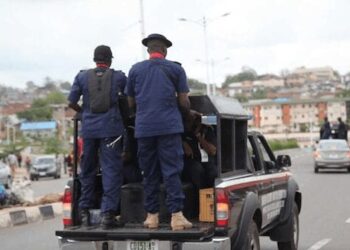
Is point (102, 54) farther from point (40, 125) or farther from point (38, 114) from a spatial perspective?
point (38, 114)

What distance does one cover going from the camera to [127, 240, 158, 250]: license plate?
22.9ft

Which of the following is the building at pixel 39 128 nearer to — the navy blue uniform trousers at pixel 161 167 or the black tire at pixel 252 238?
the black tire at pixel 252 238

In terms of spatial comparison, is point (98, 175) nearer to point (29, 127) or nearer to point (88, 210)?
point (88, 210)

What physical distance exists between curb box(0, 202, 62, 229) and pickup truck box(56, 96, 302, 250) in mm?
7367

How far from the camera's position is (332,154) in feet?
103

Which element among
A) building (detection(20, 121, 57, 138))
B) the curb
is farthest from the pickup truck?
building (detection(20, 121, 57, 138))

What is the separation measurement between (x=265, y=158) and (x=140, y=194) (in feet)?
7.65

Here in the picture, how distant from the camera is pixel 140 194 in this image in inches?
301

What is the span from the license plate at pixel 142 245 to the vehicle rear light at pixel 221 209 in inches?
23.9

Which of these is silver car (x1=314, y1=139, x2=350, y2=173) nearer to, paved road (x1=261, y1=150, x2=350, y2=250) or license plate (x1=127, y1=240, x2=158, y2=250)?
paved road (x1=261, y1=150, x2=350, y2=250)

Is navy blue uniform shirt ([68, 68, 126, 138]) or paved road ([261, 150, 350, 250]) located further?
paved road ([261, 150, 350, 250])

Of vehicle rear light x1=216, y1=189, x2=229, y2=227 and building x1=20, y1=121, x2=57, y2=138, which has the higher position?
building x1=20, y1=121, x2=57, y2=138

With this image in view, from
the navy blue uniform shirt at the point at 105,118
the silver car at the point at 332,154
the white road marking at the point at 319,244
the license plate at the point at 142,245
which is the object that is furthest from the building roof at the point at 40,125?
the license plate at the point at 142,245

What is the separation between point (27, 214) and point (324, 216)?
6.00 meters
